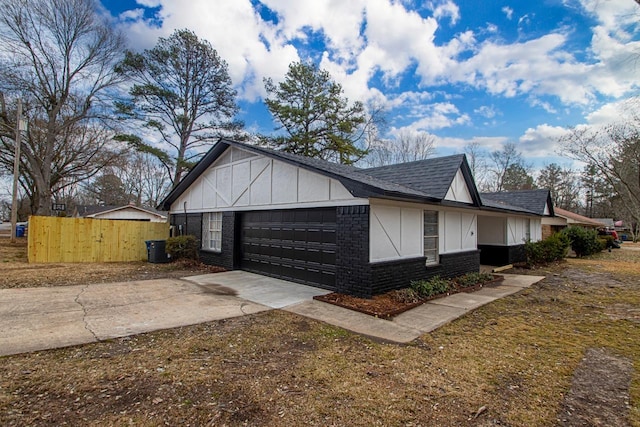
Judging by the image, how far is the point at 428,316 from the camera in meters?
5.87

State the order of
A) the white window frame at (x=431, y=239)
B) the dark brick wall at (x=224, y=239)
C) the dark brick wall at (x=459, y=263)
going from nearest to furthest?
1. the white window frame at (x=431, y=239)
2. the dark brick wall at (x=459, y=263)
3. the dark brick wall at (x=224, y=239)

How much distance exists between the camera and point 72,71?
19.2 m

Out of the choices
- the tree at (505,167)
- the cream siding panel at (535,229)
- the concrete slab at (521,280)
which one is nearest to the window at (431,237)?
the concrete slab at (521,280)

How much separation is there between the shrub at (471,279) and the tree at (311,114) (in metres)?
14.8

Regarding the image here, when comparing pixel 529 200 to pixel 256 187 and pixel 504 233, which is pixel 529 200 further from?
pixel 256 187

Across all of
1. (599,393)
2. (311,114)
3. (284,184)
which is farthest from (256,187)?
(311,114)

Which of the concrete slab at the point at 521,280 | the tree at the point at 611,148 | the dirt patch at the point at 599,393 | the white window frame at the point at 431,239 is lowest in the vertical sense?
the concrete slab at the point at 521,280

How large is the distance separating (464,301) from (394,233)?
2192mm

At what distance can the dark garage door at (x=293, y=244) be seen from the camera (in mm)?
7891

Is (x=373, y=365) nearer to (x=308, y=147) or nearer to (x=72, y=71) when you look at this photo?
(x=308, y=147)

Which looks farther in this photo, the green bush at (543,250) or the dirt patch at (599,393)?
the green bush at (543,250)

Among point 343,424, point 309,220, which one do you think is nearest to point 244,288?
A: point 309,220

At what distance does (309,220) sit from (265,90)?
699 inches

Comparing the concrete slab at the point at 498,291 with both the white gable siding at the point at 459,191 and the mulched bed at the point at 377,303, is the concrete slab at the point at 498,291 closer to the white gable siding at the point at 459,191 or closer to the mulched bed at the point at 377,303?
the mulched bed at the point at 377,303
